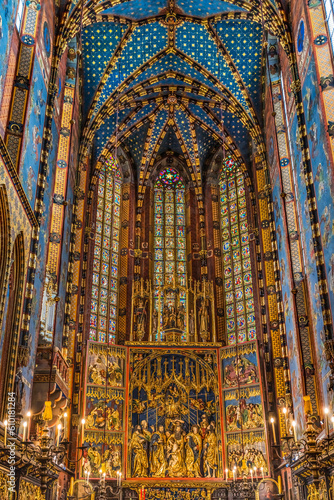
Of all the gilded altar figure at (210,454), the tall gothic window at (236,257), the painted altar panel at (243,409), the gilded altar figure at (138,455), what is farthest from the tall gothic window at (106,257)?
the gilded altar figure at (210,454)

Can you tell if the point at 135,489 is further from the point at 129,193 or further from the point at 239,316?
the point at 129,193

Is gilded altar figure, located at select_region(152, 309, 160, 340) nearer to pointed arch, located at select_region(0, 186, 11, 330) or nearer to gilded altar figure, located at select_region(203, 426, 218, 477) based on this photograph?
gilded altar figure, located at select_region(203, 426, 218, 477)

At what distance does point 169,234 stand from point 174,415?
8337mm

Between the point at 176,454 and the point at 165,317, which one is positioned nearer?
the point at 176,454

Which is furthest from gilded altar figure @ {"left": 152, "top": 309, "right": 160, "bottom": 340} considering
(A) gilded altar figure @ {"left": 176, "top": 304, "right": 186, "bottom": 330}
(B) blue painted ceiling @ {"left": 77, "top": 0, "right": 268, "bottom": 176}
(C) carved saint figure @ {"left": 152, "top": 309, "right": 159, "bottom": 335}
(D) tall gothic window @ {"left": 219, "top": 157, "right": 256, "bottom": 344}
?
(B) blue painted ceiling @ {"left": 77, "top": 0, "right": 268, "bottom": 176}

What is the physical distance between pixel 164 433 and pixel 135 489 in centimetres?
210

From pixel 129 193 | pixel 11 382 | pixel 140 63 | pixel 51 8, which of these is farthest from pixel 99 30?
pixel 11 382

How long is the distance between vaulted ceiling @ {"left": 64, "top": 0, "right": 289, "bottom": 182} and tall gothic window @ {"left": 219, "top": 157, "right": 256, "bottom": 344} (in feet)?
4.54

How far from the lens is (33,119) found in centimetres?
1428

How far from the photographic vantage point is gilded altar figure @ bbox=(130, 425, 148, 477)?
18.9 metres

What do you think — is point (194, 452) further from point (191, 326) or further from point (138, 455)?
point (191, 326)

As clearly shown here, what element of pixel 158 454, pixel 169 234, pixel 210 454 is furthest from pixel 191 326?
pixel 158 454

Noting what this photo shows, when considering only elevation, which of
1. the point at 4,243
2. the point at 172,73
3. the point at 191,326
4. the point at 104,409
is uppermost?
the point at 172,73

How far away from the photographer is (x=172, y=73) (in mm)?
23031
